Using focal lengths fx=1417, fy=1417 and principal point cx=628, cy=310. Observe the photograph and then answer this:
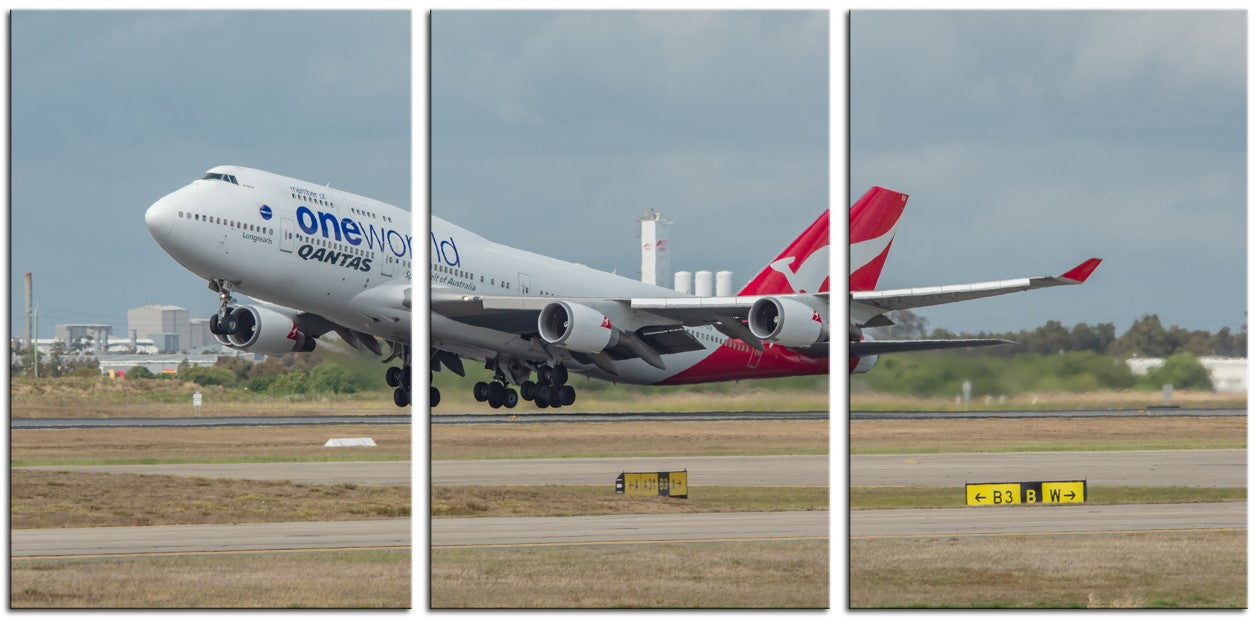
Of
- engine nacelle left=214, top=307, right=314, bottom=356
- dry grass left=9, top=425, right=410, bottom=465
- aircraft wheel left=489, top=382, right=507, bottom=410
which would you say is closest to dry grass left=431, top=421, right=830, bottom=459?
aircraft wheel left=489, top=382, right=507, bottom=410

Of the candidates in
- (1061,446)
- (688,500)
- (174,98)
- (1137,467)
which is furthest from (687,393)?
(174,98)

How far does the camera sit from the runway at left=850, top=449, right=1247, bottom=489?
18516mm

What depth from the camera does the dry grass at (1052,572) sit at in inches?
394

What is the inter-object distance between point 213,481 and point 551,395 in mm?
9163

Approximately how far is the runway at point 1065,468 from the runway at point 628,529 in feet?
14.5

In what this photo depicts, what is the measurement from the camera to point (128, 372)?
60.7ft

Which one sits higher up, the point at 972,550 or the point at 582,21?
the point at 582,21

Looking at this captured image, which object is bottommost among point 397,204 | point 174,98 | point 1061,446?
point 1061,446

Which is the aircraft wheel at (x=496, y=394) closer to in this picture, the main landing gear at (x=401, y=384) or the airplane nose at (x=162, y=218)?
the main landing gear at (x=401, y=384)

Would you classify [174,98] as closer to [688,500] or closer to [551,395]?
[688,500]

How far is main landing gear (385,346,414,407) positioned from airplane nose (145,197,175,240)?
21.2 feet

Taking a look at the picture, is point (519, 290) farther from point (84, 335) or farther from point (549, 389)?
point (84, 335)

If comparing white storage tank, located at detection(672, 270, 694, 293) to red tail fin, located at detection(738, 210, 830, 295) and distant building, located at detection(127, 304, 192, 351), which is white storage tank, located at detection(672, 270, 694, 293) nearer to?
red tail fin, located at detection(738, 210, 830, 295)

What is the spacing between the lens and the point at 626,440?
2428cm
